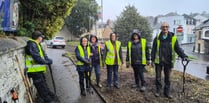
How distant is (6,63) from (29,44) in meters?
Result: 1.63

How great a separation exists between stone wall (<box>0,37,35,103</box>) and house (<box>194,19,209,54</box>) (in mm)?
44017

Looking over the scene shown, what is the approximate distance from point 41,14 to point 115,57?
3.72m

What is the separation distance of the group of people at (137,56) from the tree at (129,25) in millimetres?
43843

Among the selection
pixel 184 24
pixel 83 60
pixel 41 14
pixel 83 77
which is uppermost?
pixel 184 24

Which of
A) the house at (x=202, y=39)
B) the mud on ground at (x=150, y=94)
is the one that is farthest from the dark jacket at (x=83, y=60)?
the house at (x=202, y=39)

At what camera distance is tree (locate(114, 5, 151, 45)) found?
52.9m

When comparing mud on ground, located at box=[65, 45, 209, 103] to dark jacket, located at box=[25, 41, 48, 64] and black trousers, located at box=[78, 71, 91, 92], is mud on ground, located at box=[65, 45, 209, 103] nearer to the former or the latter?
black trousers, located at box=[78, 71, 91, 92]

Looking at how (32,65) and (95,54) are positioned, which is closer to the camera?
(32,65)

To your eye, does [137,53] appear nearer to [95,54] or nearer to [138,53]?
[138,53]

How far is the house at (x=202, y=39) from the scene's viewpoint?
152ft

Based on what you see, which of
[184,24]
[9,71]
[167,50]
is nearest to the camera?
[9,71]

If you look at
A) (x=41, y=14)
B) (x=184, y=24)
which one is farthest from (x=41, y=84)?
(x=184, y=24)

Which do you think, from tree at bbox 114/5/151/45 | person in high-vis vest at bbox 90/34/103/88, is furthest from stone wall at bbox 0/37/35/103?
tree at bbox 114/5/151/45

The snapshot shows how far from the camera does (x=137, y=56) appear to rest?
8.27 metres
